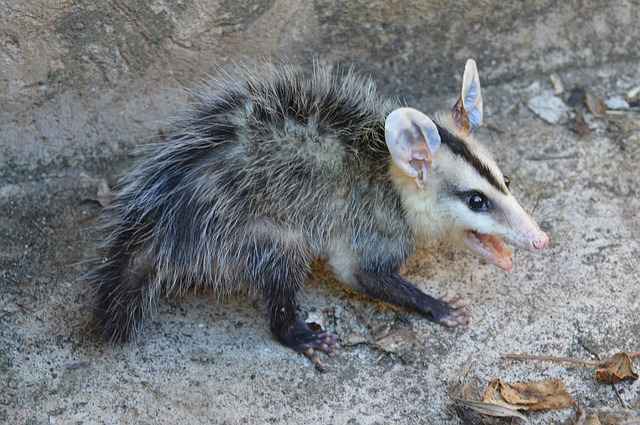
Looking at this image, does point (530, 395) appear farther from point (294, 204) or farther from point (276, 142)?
point (276, 142)

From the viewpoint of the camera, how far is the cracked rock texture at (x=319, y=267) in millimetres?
2328

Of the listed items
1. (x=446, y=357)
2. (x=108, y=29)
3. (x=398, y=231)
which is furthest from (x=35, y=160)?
(x=446, y=357)

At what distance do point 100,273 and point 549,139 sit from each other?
1.67m

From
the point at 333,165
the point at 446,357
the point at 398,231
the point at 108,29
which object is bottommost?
the point at 446,357

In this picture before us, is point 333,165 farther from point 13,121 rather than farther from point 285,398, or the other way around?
point 13,121

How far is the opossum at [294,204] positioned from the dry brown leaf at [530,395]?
0.29 m

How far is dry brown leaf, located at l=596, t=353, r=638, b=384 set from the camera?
91.4 inches

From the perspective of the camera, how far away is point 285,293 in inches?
97.1

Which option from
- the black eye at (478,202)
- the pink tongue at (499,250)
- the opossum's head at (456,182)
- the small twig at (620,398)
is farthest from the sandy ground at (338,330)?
the black eye at (478,202)

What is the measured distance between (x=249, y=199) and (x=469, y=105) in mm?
713

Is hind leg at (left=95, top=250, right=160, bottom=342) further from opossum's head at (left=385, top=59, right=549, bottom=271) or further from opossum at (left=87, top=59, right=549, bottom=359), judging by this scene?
opossum's head at (left=385, top=59, right=549, bottom=271)

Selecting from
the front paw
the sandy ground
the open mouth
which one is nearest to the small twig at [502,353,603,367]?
the sandy ground

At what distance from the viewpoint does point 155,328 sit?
99.3 inches

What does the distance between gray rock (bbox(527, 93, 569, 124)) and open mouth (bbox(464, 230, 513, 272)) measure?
0.76 meters
